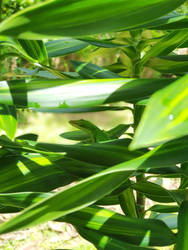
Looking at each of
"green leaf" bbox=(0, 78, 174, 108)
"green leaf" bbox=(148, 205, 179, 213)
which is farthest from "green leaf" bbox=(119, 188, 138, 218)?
"green leaf" bbox=(0, 78, 174, 108)

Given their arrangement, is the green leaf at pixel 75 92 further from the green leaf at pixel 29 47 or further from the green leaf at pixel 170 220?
the green leaf at pixel 170 220

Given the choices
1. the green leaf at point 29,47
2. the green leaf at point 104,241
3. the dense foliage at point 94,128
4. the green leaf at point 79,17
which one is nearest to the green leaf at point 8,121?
the dense foliage at point 94,128

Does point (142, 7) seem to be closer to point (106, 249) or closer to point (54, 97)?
point (54, 97)

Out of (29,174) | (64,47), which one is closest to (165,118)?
(29,174)

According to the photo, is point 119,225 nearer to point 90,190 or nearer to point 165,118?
point 90,190

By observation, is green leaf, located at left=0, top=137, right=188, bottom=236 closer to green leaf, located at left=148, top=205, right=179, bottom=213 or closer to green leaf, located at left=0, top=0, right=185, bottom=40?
green leaf, located at left=0, top=0, right=185, bottom=40

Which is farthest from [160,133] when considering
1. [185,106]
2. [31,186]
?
[31,186]

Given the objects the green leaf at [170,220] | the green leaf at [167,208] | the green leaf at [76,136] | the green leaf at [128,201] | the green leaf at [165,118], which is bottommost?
the green leaf at [170,220]
